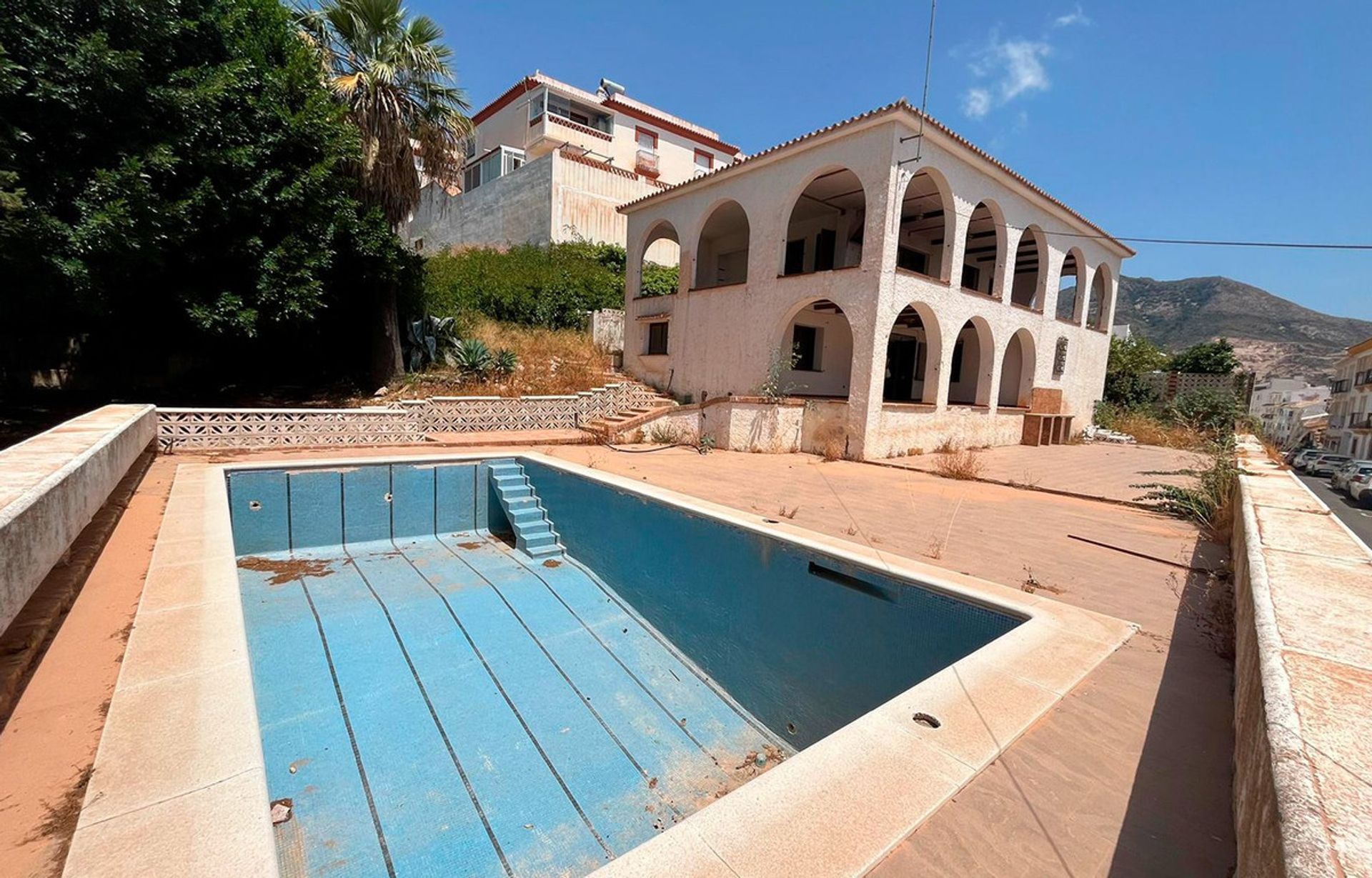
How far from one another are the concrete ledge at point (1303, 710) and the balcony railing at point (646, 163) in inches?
1232

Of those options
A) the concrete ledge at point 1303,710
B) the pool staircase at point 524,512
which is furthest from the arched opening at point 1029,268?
the concrete ledge at point 1303,710

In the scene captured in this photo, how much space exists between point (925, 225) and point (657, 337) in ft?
29.1

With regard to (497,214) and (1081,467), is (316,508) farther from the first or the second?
(497,214)

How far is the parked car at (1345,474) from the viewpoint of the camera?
24.2 metres

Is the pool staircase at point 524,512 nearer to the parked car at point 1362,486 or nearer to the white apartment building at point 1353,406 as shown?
the parked car at point 1362,486

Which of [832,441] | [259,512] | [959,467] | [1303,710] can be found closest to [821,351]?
[832,441]

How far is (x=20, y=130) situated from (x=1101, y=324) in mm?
27552

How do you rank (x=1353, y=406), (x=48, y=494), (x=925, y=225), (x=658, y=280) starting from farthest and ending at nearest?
(x=1353, y=406)
(x=658, y=280)
(x=925, y=225)
(x=48, y=494)

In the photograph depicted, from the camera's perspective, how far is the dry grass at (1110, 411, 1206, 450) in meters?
A: 17.5

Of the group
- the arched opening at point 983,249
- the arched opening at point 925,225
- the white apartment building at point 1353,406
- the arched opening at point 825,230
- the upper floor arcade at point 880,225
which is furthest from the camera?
the white apartment building at point 1353,406

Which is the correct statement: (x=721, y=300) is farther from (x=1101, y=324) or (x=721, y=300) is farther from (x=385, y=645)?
(x=1101, y=324)

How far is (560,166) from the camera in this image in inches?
913

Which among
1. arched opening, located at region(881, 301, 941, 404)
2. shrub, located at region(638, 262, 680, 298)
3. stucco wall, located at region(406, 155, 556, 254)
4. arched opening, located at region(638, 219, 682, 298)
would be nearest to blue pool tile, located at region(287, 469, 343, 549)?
arched opening, located at region(638, 219, 682, 298)

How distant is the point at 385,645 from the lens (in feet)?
16.2
